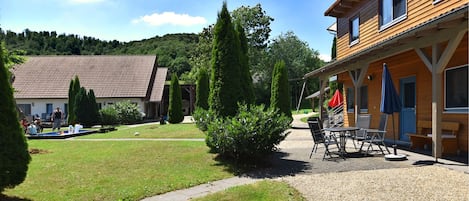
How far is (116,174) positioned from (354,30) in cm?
1161

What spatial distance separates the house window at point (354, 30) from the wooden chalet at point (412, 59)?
4 centimetres

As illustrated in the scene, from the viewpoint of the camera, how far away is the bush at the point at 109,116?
26.0 meters

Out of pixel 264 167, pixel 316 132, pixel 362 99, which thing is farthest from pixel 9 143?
pixel 362 99

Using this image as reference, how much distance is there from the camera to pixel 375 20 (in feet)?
40.9

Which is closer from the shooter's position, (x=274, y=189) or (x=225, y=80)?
(x=274, y=189)

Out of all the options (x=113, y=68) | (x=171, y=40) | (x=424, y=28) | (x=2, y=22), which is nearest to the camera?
(x=424, y=28)

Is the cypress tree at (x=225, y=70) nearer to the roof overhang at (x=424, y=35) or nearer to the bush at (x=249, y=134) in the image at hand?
the bush at (x=249, y=134)

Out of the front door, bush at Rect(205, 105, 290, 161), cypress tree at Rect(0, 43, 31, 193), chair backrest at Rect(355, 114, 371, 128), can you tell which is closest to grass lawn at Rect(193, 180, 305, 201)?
bush at Rect(205, 105, 290, 161)

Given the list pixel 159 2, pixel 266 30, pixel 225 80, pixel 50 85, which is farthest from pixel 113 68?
pixel 225 80

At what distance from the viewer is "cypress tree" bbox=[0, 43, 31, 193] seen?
4.55m

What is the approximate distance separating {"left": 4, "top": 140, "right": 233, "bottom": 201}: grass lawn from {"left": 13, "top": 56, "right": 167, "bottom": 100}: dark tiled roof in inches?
963

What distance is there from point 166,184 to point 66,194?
1.54 meters

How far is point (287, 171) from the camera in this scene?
695 centimetres

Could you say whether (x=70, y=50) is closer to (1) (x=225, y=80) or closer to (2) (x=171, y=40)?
(2) (x=171, y=40)
